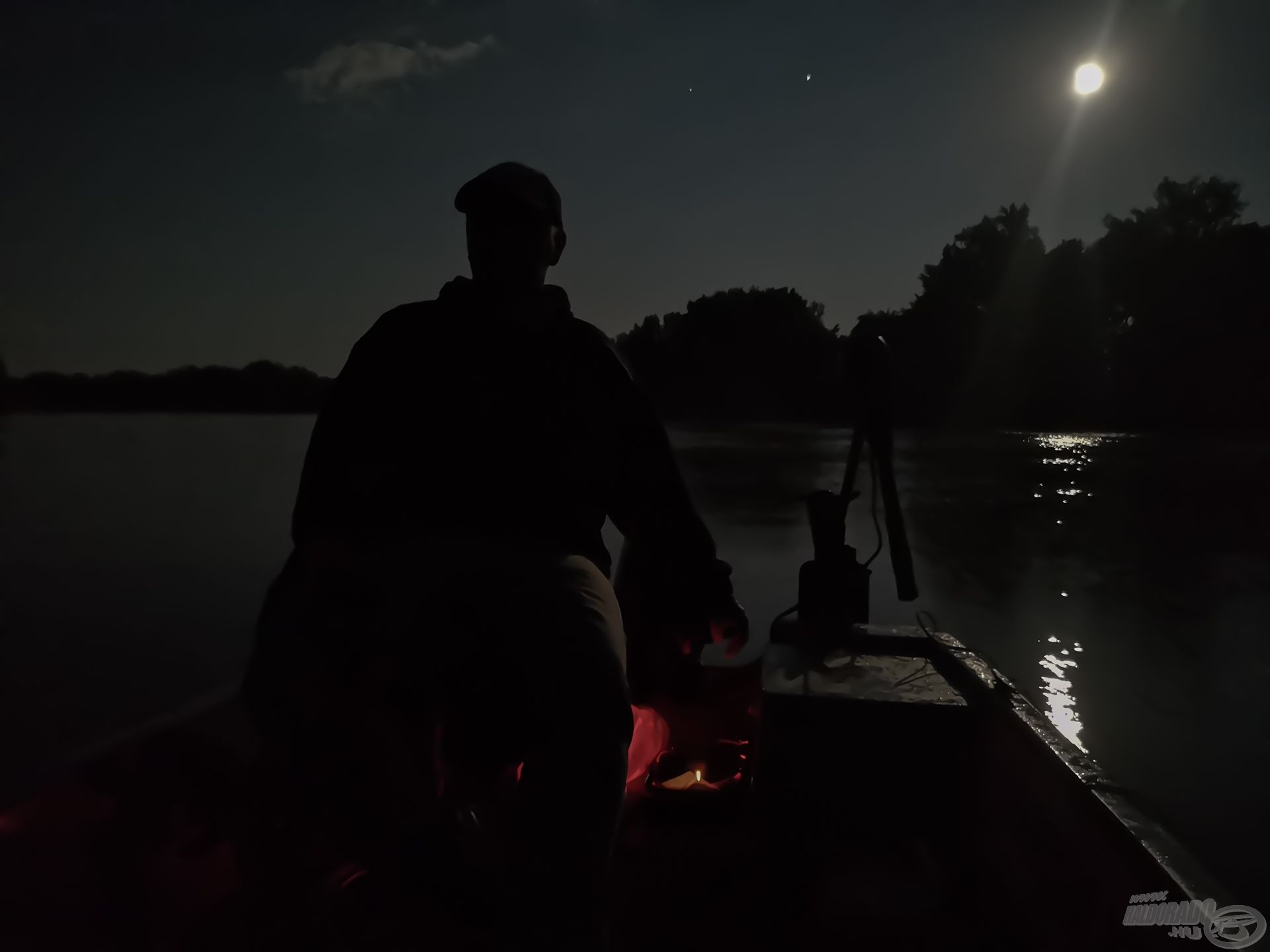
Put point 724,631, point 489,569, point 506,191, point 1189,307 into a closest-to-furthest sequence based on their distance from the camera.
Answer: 1. point 489,569
2. point 506,191
3. point 724,631
4. point 1189,307

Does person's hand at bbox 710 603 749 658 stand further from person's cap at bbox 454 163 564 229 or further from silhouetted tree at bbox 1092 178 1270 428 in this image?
silhouetted tree at bbox 1092 178 1270 428

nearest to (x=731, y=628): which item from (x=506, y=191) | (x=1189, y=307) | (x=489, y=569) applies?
(x=489, y=569)

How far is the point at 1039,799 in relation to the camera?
2305mm

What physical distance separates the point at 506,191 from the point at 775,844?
84.6 inches

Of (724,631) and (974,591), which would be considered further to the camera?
(974,591)

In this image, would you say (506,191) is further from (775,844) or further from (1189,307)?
(1189,307)

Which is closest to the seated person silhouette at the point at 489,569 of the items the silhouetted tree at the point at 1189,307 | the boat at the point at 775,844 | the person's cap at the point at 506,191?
the person's cap at the point at 506,191

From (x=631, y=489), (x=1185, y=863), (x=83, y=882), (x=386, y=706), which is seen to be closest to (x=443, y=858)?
(x=386, y=706)

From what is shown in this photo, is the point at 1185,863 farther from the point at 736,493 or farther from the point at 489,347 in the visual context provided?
the point at 736,493

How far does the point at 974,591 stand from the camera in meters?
17.8

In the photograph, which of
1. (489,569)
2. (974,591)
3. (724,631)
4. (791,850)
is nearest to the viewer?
(489,569)

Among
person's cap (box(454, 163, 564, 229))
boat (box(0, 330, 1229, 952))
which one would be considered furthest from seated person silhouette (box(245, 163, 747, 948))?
boat (box(0, 330, 1229, 952))

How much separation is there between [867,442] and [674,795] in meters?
2.11

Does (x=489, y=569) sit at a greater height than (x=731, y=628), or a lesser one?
greater
